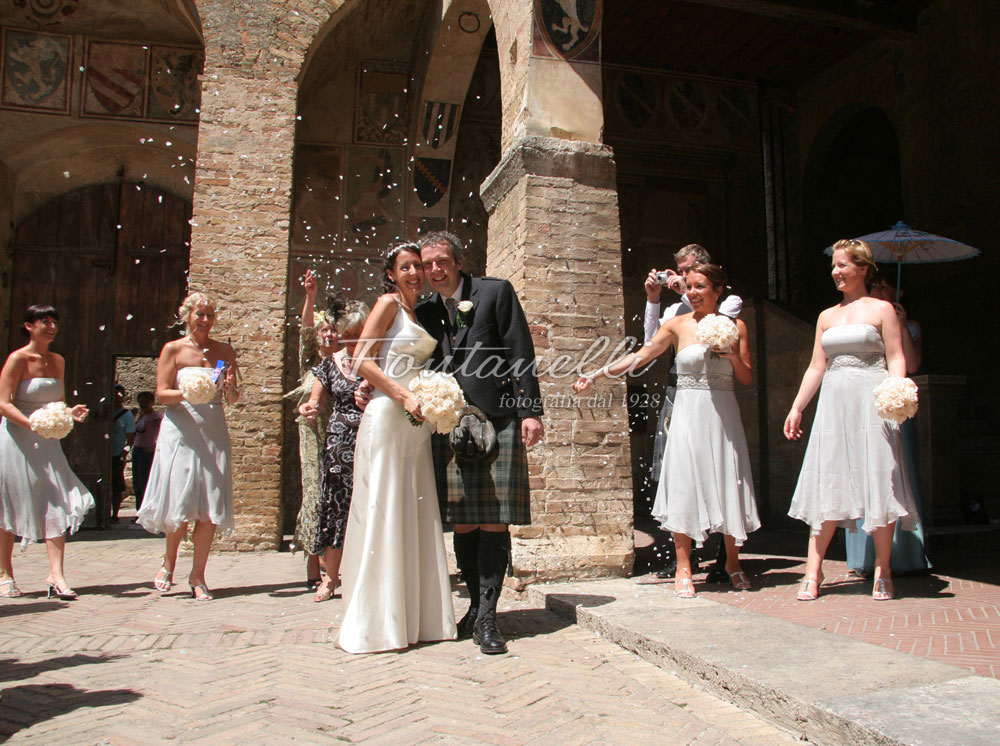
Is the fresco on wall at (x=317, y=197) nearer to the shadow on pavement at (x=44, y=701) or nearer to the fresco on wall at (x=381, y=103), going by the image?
the fresco on wall at (x=381, y=103)

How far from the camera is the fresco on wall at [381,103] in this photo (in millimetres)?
11297

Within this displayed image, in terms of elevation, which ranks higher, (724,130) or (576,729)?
(724,130)

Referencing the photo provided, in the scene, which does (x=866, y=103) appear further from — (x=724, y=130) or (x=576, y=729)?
(x=576, y=729)

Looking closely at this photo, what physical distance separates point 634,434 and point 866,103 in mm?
6923

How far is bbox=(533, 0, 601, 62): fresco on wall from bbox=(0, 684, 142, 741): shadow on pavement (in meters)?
5.09

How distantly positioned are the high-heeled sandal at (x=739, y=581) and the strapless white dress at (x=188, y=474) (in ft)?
11.2

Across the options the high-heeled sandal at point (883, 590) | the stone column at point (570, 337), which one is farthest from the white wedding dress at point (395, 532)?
the high-heeled sandal at point (883, 590)

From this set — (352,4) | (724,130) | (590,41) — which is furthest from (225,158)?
(724,130)

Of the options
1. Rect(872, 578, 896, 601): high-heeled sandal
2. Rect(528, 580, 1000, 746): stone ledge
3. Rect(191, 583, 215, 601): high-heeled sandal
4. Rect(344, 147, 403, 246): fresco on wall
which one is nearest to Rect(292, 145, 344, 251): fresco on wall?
Rect(344, 147, 403, 246): fresco on wall

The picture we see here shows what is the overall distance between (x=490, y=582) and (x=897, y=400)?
2.37 metres

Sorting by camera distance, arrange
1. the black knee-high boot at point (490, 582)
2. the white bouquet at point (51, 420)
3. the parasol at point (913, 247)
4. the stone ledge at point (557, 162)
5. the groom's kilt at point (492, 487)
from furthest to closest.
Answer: the parasol at point (913, 247)
the stone ledge at point (557, 162)
the white bouquet at point (51, 420)
the groom's kilt at point (492, 487)
the black knee-high boot at point (490, 582)

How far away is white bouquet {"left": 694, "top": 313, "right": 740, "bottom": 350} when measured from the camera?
14.9 feet

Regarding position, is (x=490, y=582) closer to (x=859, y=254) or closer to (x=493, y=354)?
(x=493, y=354)

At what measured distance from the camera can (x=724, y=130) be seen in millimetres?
13648
